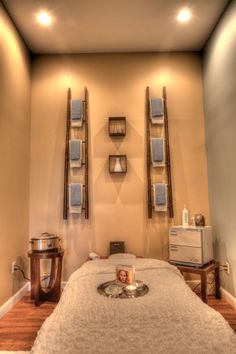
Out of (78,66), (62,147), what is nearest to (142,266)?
(62,147)

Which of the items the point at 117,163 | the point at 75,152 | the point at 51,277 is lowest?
the point at 51,277

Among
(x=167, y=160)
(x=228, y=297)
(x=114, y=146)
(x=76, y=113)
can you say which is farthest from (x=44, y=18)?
(x=228, y=297)

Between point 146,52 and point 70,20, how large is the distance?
41.0 inches

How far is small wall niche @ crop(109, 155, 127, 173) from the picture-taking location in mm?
3133

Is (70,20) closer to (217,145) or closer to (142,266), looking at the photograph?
(217,145)

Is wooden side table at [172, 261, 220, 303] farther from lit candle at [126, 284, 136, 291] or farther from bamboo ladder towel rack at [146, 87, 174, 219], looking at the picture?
lit candle at [126, 284, 136, 291]

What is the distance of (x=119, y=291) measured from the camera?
166cm

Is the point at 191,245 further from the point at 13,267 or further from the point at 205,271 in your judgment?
the point at 13,267

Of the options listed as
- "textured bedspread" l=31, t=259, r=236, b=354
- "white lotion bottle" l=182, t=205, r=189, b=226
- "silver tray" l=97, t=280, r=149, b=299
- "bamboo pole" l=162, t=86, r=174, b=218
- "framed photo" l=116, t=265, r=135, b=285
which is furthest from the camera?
"bamboo pole" l=162, t=86, r=174, b=218

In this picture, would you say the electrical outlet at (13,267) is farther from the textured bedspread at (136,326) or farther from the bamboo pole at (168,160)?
the bamboo pole at (168,160)

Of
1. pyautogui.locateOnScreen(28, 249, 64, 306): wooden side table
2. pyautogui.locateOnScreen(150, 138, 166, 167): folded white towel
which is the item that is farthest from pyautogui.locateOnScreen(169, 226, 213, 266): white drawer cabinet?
pyautogui.locateOnScreen(28, 249, 64, 306): wooden side table

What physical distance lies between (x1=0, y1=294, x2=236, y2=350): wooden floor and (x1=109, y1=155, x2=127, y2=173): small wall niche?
1590mm

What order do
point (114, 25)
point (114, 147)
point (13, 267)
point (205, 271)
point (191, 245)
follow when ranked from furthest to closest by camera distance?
point (114, 147) → point (114, 25) → point (13, 267) → point (191, 245) → point (205, 271)

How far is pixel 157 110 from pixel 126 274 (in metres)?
2.05
